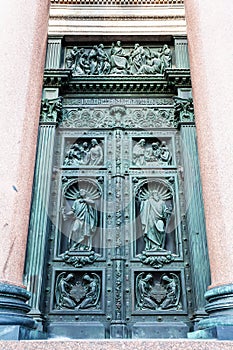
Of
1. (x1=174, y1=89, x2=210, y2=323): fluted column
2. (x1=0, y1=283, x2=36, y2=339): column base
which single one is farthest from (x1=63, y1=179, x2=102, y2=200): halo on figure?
(x1=0, y1=283, x2=36, y2=339): column base

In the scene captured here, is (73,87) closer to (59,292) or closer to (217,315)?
(59,292)

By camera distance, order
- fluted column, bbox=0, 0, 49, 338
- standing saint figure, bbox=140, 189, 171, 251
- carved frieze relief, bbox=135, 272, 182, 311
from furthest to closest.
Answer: standing saint figure, bbox=140, 189, 171, 251 < carved frieze relief, bbox=135, 272, 182, 311 < fluted column, bbox=0, 0, 49, 338

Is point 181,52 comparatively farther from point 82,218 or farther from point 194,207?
point 82,218

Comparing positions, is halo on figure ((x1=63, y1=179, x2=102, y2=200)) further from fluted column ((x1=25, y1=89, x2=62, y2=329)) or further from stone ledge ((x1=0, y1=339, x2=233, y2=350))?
stone ledge ((x1=0, y1=339, x2=233, y2=350))

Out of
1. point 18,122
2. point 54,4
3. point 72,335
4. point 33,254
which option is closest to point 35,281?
point 33,254

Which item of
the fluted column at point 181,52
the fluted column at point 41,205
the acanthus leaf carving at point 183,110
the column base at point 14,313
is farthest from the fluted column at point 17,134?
the fluted column at point 181,52

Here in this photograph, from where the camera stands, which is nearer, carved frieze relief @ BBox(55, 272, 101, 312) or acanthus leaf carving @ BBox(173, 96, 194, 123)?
carved frieze relief @ BBox(55, 272, 101, 312)

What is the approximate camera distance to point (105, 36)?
31.0ft

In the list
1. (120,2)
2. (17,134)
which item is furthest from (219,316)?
(120,2)

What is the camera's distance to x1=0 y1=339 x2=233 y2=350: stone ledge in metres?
2.63

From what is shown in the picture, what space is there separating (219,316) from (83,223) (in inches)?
178

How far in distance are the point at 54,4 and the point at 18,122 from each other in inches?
270

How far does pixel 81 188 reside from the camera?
812 cm

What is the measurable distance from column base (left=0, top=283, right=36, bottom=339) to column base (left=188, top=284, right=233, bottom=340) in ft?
5.16
